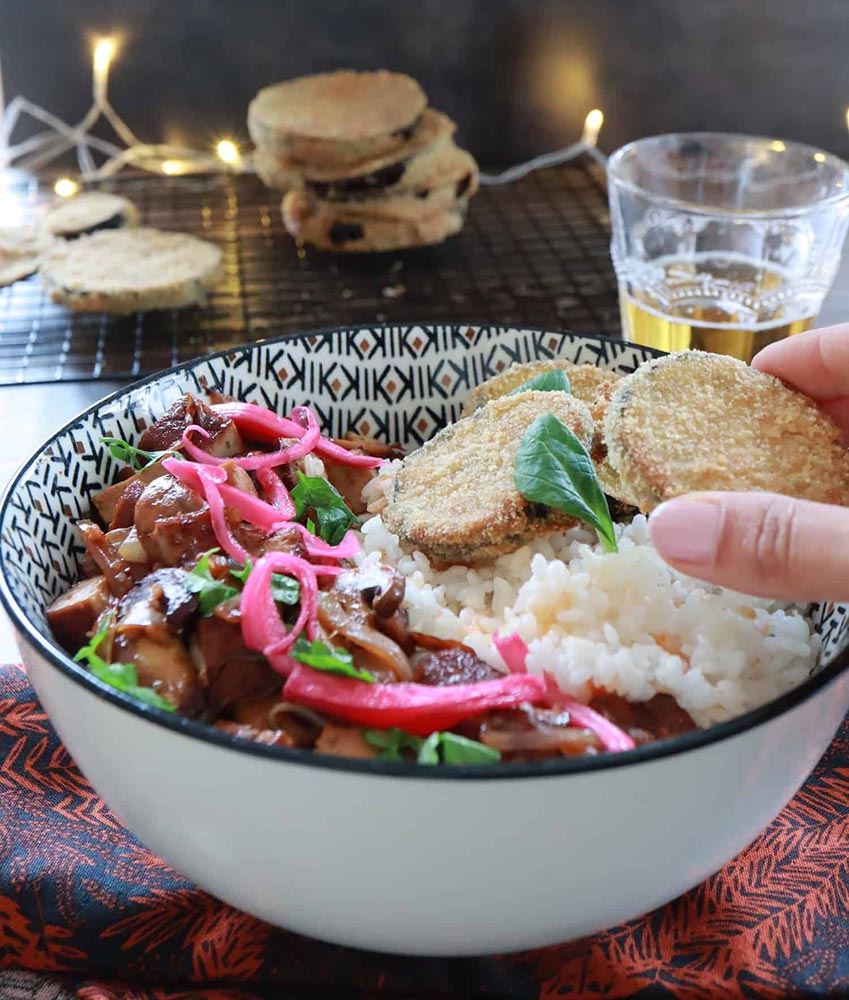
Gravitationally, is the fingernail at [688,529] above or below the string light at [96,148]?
above

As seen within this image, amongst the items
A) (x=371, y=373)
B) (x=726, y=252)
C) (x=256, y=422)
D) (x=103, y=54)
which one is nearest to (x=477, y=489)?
(x=256, y=422)

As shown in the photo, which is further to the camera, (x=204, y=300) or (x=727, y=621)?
(x=204, y=300)

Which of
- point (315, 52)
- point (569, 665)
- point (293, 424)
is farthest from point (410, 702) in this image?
point (315, 52)

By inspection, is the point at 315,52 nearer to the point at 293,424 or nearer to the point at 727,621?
the point at 293,424

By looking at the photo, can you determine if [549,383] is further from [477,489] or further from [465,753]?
[465,753]

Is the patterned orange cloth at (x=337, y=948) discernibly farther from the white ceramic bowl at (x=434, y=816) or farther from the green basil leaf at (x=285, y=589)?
the green basil leaf at (x=285, y=589)

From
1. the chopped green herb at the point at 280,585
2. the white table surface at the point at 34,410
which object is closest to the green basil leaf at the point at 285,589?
the chopped green herb at the point at 280,585

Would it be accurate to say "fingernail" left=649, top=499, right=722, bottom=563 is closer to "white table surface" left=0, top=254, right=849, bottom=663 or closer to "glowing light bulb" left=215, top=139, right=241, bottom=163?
"white table surface" left=0, top=254, right=849, bottom=663
